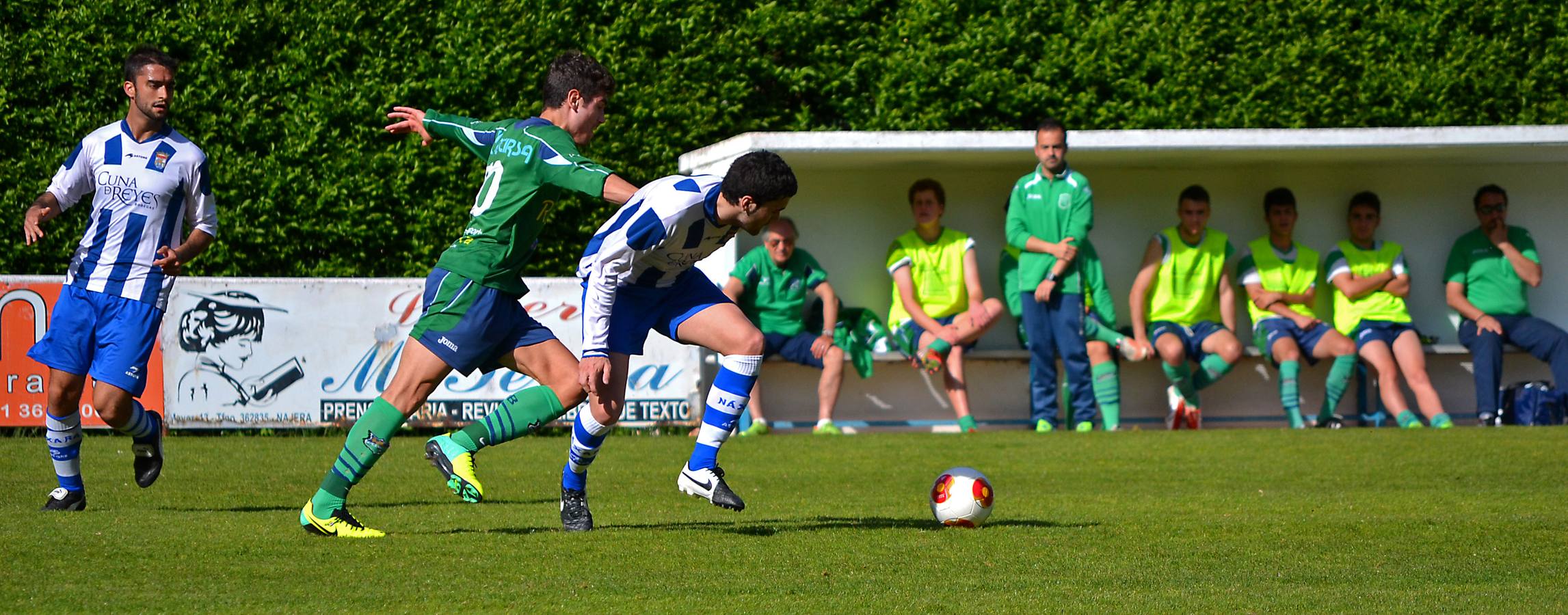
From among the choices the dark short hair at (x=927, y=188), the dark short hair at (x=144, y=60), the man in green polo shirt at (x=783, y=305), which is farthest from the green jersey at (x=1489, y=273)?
the dark short hair at (x=144, y=60)

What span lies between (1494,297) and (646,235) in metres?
9.40

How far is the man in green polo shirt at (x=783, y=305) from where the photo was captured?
1185 cm

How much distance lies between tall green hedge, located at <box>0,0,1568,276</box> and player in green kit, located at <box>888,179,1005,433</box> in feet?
5.21

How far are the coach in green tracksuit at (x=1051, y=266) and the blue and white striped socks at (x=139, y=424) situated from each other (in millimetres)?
6673

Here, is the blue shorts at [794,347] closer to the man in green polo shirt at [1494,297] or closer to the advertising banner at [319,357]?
the advertising banner at [319,357]

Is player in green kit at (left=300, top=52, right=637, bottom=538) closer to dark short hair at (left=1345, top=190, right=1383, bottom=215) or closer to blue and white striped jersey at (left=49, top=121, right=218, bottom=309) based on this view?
blue and white striped jersey at (left=49, top=121, right=218, bottom=309)

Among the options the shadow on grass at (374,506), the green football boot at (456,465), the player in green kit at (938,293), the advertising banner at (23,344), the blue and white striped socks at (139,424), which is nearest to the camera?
the green football boot at (456,465)

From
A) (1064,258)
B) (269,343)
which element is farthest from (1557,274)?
(269,343)

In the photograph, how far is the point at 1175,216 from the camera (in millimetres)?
13352

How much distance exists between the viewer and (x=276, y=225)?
492 inches

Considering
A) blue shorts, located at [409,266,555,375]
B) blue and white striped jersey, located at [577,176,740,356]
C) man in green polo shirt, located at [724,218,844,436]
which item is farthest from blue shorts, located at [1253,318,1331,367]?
blue shorts, located at [409,266,555,375]

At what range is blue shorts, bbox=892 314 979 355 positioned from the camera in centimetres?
1231

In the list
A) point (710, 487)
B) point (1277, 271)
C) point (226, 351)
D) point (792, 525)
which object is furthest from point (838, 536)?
point (1277, 271)

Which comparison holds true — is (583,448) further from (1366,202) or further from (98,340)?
(1366,202)
